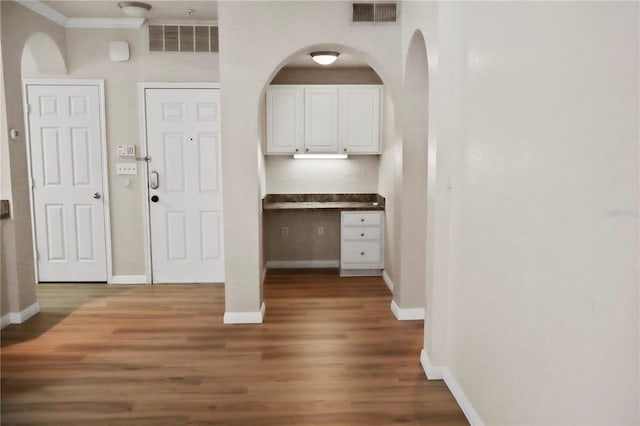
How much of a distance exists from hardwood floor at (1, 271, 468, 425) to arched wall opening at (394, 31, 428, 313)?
37 centimetres

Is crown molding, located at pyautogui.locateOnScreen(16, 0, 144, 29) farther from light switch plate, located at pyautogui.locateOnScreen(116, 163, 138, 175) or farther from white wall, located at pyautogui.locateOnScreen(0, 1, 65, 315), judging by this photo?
light switch plate, located at pyautogui.locateOnScreen(116, 163, 138, 175)

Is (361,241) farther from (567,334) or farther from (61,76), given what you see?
(567,334)

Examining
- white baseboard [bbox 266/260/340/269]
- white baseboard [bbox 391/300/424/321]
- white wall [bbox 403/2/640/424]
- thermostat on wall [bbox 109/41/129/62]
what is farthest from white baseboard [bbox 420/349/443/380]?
thermostat on wall [bbox 109/41/129/62]

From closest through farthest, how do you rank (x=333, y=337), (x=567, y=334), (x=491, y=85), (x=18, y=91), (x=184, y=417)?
(x=567, y=334) < (x=491, y=85) < (x=184, y=417) < (x=333, y=337) < (x=18, y=91)

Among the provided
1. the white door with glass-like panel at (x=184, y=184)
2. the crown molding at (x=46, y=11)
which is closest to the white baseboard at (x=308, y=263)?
the white door with glass-like panel at (x=184, y=184)

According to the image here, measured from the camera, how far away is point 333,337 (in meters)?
4.07

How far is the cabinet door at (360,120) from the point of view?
239 inches

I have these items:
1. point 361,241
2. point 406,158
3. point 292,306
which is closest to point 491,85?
point 406,158

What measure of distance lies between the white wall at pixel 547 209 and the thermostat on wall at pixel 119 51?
3.71 metres

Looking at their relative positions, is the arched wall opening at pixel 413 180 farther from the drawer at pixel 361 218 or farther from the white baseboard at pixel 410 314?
the drawer at pixel 361 218

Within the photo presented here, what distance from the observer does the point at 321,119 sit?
→ 607 centimetres

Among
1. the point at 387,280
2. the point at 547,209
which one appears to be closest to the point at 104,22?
the point at 387,280

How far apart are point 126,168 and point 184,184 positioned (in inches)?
25.4

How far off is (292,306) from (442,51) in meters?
2.83
